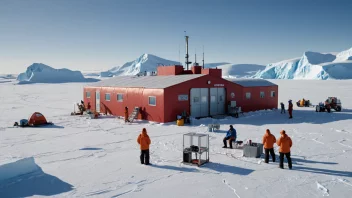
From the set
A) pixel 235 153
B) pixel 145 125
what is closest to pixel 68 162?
pixel 235 153

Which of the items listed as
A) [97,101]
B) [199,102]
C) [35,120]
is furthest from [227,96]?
[35,120]

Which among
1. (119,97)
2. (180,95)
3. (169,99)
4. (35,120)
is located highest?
(180,95)

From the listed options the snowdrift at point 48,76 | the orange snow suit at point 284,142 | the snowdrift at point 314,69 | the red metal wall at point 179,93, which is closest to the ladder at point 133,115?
the red metal wall at point 179,93

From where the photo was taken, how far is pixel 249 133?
1781 cm

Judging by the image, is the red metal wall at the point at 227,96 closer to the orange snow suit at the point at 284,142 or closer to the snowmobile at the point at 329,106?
the snowmobile at the point at 329,106

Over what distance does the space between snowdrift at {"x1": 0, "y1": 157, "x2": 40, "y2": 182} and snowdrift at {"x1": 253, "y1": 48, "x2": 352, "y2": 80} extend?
112 metres

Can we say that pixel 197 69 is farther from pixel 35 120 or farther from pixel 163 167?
pixel 163 167

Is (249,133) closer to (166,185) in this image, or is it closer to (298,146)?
(298,146)

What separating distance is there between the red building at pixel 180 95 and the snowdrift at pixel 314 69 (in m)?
89.6

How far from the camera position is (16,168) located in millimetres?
9781

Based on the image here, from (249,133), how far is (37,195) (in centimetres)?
1274

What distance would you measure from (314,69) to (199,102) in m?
104

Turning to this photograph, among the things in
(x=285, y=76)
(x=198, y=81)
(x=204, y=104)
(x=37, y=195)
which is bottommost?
(x=37, y=195)

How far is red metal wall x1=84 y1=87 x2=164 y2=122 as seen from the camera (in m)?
21.7
